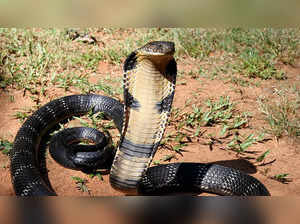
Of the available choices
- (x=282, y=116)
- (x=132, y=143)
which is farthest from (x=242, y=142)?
(x=132, y=143)

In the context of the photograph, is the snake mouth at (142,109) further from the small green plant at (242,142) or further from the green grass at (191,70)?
the small green plant at (242,142)

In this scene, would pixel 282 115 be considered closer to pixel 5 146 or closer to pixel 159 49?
pixel 159 49

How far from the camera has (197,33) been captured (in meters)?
5.82

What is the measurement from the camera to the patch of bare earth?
10.0 ft

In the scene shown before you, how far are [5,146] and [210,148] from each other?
80.0 inches

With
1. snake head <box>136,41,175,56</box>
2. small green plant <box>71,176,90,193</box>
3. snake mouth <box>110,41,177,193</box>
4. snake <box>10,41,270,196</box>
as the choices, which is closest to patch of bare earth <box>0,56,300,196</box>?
small green plant <box>71,176,90,193</box>

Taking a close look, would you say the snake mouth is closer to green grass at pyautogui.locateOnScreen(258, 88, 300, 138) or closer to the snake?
the snake

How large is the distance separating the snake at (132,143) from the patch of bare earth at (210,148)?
6.5 inches

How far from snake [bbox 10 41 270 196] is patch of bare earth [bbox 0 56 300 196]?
166 mm

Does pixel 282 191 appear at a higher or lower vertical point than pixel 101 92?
lower

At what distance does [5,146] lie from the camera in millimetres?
3463

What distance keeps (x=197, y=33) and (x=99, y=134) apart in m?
2.99
